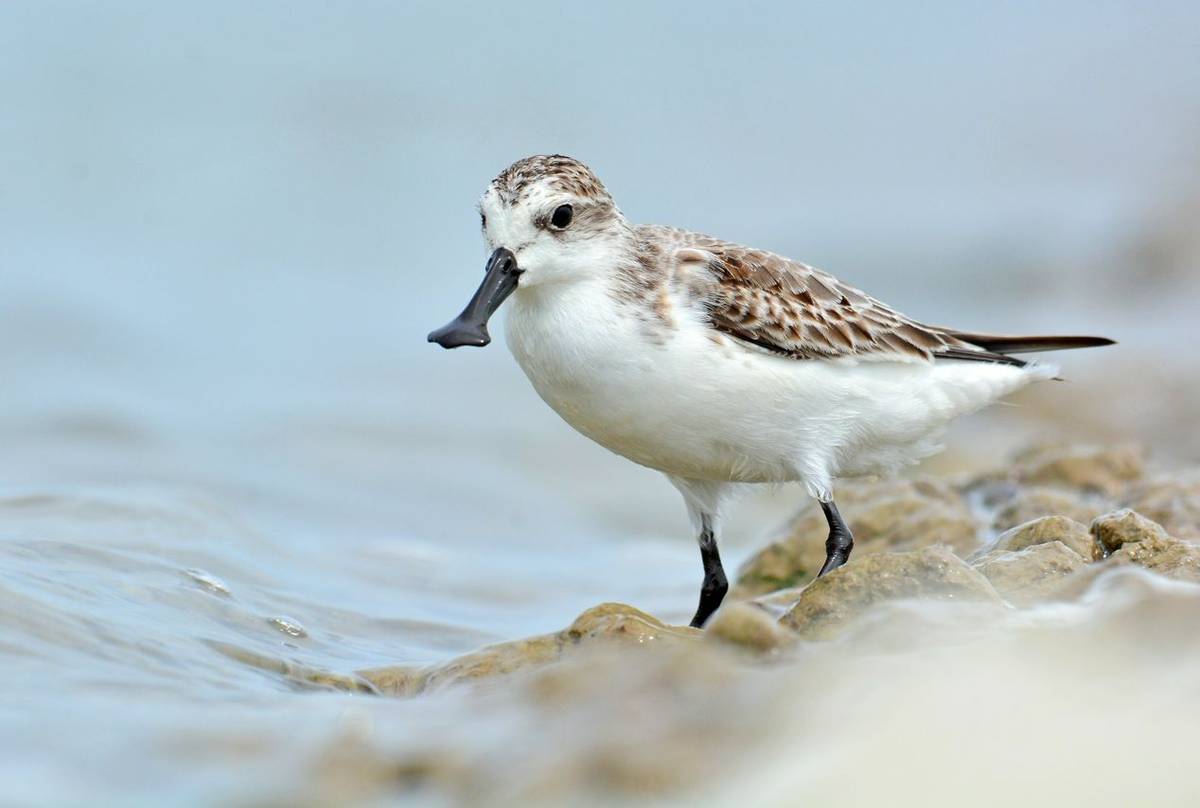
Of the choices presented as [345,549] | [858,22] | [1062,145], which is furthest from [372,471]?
[858,22]

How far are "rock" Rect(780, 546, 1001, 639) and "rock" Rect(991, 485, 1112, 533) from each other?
254 cm

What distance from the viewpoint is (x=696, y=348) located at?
19.8ft

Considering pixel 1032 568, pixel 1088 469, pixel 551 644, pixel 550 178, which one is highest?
pixel 550 178

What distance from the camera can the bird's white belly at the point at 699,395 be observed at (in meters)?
5.96

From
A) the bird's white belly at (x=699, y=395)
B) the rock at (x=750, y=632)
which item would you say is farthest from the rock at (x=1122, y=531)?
the rock at (x=750, y=632)

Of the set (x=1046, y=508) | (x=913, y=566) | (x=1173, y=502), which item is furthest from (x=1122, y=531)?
(x=1046, y=508)

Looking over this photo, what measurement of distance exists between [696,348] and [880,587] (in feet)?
4.50

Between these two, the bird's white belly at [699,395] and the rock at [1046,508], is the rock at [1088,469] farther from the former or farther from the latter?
the bird's white belly at [699,395]

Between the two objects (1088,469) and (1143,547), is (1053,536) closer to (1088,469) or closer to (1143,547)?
(1143,547)

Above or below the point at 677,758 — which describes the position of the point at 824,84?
above

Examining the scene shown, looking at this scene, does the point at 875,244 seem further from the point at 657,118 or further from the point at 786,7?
the point at 786,7

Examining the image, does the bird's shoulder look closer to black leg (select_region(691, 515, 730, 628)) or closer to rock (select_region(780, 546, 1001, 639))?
black leg (select_region(691, 515, 730, 628))

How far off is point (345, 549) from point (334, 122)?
1113cm

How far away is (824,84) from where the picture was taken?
23.3 meters
